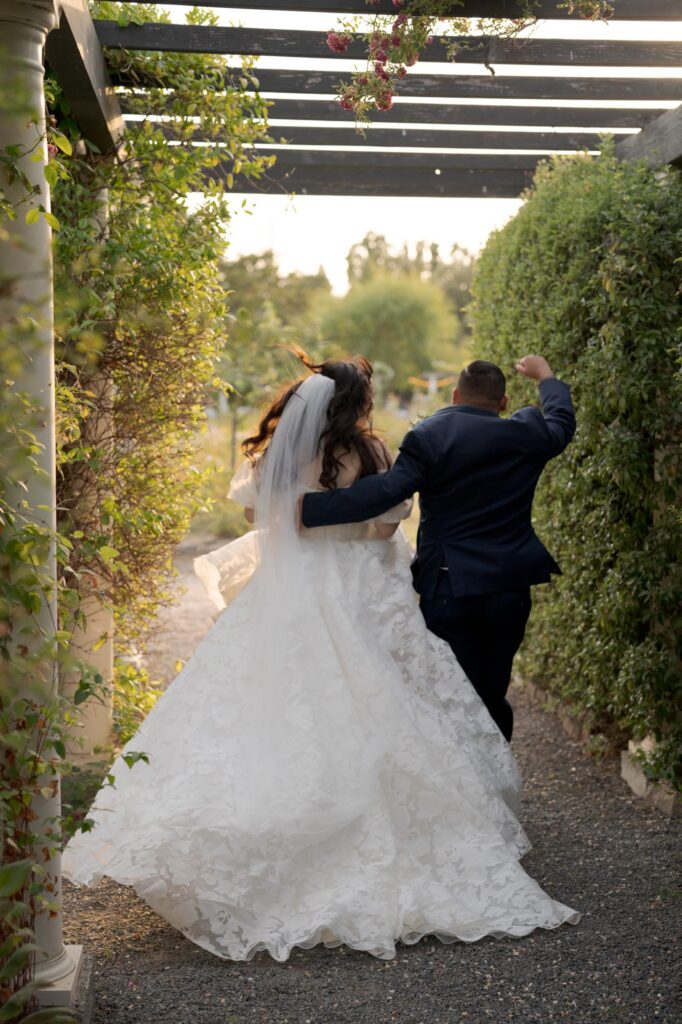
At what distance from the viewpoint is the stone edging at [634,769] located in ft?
15.4

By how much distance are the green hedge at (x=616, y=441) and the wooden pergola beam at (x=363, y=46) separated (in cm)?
51

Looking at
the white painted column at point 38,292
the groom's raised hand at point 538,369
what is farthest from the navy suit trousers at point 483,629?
the white painted column at point 38,292

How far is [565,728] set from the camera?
6.24 meters

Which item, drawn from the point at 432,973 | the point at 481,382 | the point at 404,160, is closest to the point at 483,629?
the point at 481,382

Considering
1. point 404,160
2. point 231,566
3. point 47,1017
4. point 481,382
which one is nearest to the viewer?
point 47,1017

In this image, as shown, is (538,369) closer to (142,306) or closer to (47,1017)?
(142,306)

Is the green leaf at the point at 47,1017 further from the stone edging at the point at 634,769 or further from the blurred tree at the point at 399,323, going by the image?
the blurred tree at the point at 399,323

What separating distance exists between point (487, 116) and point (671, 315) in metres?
2.16

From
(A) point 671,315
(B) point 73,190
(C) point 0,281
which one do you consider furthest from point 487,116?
(C) point 0,281

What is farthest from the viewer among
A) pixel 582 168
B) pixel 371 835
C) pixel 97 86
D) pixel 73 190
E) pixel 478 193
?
pixel 478 193

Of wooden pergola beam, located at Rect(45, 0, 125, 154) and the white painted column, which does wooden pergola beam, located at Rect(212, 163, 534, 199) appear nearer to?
wooden pergola beam, located at Rect(45, 0, 125, 154)

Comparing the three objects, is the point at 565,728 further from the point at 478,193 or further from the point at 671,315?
the point at 478,193

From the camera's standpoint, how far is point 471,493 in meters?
4.18

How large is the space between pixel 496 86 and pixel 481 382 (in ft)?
6.81
